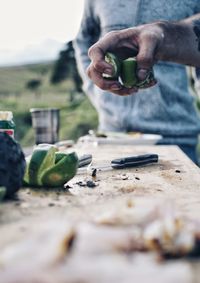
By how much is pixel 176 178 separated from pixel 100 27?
2.44 meters

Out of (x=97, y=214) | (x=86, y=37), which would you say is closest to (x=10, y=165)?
(x=97, y=214)

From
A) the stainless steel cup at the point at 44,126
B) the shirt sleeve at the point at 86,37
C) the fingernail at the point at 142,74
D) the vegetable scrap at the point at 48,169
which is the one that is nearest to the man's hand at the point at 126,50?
the fingernail at the point at 142,74

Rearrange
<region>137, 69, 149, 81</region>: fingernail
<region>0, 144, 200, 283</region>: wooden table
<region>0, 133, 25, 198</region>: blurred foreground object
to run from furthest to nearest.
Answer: <region>137, 69, 149, 81</region>: fingernail
<region>0, 133, 25, 198</region>: blurred foreground object
<region>0, 144, 200, 283</region>: wooden table

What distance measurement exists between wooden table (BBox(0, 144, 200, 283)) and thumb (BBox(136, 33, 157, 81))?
0.45 metres

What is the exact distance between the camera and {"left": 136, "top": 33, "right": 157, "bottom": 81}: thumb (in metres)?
2.70

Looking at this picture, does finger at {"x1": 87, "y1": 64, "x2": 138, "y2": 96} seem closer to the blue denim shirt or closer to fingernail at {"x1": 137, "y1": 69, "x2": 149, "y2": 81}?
fingernail at {"x1": 137, "y1": 69, "x2": 149, "y2": 81}

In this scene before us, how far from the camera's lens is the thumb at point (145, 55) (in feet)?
8.85

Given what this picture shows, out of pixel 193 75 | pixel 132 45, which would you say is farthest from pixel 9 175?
pixel 193 75

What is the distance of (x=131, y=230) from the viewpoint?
121 centimetres

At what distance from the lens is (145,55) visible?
276cm

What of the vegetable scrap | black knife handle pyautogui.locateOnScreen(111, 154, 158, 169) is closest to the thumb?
black knife handle pyautogui.locateOnScreen(111, 154, 158, 169)

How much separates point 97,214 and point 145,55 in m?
1.41

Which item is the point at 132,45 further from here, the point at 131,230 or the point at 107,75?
the point at 131,230

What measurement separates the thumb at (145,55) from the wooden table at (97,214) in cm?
45
